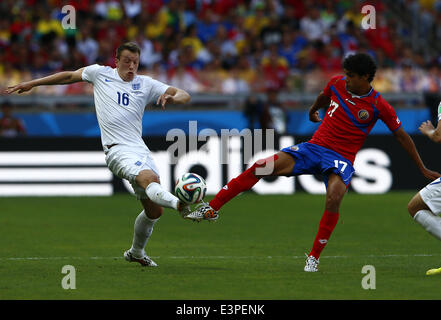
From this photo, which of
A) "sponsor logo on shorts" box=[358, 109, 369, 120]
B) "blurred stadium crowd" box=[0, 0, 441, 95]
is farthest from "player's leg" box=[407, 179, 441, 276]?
"blurred stadium crowd" box=[0, 0, 441, 95]

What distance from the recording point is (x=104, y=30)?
22391 mm

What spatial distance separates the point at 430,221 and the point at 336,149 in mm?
1190

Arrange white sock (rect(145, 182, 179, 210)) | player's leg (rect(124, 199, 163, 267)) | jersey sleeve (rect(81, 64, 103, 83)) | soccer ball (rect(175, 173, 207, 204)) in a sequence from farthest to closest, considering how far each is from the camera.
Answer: jersey sleeve (rect(81, 64, 103, 83)) → player's leg (rect(124, 199, 163, 267)) → white sock (rect(145, 182, 179, 210)) → soccer ball (rect(175, 173, 207, 204))

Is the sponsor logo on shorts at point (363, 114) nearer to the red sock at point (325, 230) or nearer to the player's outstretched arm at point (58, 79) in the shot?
the red sock at point (325, 230)

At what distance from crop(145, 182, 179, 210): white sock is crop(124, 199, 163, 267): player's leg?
664 millimetres

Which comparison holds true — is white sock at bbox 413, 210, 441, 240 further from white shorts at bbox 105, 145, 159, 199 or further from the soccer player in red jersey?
white shorts at bbox 105, 145, 159, 199

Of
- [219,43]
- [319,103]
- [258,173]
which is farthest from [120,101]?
[219,43]

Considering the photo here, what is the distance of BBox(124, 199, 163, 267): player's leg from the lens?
9781mm

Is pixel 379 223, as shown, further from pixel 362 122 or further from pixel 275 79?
pixel 275 79

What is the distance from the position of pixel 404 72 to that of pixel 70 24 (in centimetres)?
784

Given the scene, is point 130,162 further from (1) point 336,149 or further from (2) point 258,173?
(1) point 336,149

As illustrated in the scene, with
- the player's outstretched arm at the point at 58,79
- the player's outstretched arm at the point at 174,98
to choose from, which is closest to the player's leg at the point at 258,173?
the player's outstretched arm at the point at 174,98

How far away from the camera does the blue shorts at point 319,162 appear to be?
9.41m

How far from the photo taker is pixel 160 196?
8.87 metres
